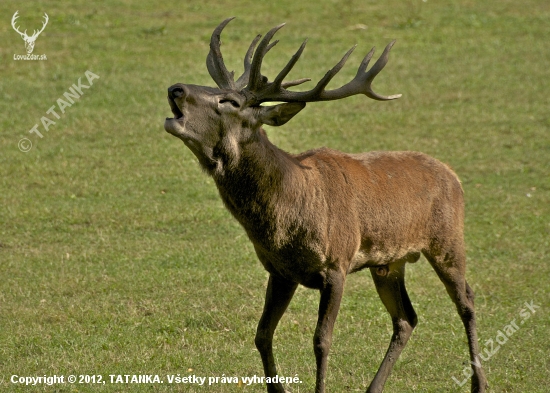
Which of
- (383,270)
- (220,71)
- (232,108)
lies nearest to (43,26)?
(220,71)

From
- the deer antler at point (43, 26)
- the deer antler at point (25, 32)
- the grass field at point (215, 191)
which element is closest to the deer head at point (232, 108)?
Result: the grass field at point (215, 191)

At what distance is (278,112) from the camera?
260 inches

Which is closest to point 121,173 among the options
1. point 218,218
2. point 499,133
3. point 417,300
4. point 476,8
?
point 218,218

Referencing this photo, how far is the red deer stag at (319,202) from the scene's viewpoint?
21.0ft

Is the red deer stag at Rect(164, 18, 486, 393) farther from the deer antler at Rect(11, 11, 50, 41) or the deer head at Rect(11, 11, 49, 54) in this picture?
the deer antler at Rect(11, 11, 50, 41)

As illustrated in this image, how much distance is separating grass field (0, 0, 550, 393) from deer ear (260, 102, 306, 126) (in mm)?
2271

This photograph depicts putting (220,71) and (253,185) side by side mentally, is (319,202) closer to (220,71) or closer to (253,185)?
(253,185)

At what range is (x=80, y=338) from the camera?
828 cm

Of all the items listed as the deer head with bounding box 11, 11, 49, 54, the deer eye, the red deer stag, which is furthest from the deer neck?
the deer head with bounding box 11, 11, 49, 54

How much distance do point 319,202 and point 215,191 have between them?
6.64 meters

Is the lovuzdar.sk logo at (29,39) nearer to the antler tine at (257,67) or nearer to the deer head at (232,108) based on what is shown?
the deer head at (232,108)

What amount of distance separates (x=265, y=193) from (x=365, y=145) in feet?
30.6

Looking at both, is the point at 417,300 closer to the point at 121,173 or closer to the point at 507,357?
the point at 507,357

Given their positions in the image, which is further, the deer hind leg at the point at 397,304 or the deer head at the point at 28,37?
the deer head at the point at 28,37
